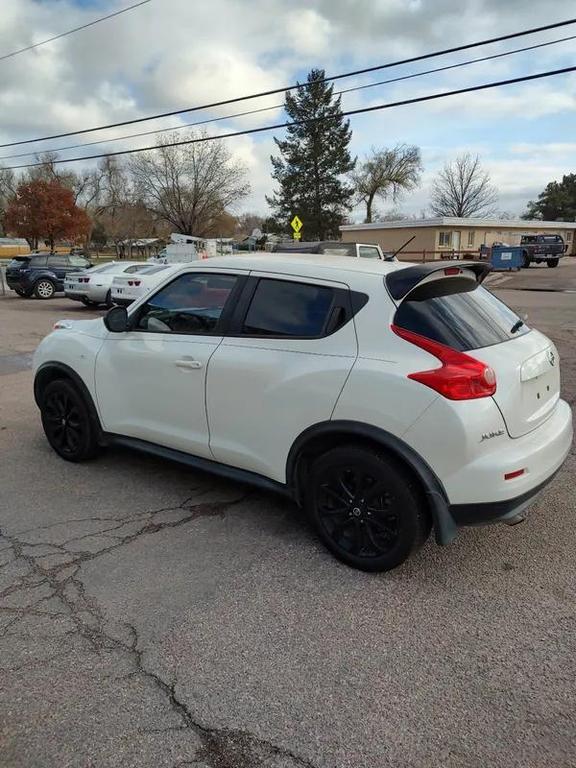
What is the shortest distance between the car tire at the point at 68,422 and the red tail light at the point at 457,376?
2838 millimetres

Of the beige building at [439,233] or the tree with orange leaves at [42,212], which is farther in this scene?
the beige building at [439,233]

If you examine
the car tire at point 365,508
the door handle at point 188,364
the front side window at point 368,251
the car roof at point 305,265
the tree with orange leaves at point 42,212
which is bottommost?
the car tire at point 365,508

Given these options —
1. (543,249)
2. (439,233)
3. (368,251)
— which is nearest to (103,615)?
(368,251)

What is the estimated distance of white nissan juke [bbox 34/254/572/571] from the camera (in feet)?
8.79

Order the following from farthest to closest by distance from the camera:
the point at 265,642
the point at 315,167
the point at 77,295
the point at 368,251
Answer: the point at 315,167, the point at 77,295, the point at 368,251, the point at 265,642

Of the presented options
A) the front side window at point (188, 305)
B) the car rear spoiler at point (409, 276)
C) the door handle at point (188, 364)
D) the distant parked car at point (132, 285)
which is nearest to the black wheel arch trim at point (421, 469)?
the car rear spoiler at point (409, 276)

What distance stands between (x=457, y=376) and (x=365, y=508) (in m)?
0.87

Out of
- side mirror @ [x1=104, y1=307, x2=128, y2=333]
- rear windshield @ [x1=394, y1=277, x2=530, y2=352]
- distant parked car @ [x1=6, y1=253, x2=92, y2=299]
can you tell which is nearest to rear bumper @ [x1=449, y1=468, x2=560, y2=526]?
rear windshield @ [x1=394, y1=277, x2=530, y2=352]

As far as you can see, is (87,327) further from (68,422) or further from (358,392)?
(358,392)

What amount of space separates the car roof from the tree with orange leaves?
46.3 meters

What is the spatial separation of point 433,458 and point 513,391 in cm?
56

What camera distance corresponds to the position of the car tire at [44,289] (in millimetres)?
20875

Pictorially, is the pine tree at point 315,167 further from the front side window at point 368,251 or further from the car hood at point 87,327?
the car hood at point 87,327

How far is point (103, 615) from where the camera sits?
8.77 feet
